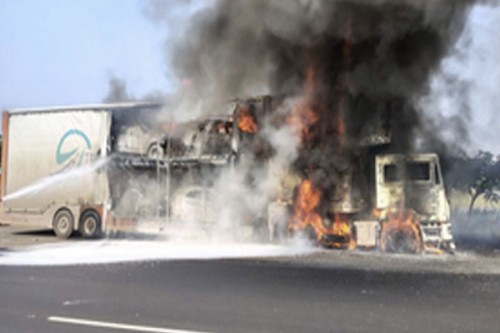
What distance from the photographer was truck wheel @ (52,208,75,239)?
690 inches

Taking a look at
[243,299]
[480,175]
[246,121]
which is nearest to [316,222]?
[246,121]

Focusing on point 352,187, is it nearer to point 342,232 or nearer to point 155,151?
point 342,232

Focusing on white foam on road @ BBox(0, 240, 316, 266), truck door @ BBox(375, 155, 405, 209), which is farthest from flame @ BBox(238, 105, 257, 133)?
truck door @ BBox(375, 155, 405, 209)

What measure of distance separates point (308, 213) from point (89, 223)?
7226mm

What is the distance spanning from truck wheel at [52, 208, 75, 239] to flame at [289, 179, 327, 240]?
730 cm

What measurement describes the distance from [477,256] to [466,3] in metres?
6.84

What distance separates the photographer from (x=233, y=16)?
1688 cm

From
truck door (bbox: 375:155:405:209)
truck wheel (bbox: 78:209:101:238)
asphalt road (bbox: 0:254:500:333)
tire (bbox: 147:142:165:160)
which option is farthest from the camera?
truck wheel (bbox: 78:209:101:238)

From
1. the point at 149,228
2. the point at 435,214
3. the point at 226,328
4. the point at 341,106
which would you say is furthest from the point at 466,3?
the point at 226,328

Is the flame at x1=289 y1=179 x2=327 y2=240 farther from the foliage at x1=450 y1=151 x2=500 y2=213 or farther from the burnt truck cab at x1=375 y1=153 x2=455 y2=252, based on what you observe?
the foliage at x1=450 y1=151 x2=500 y2=213

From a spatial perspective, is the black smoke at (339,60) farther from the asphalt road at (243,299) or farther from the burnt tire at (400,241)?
the asphalt road at (243,299)

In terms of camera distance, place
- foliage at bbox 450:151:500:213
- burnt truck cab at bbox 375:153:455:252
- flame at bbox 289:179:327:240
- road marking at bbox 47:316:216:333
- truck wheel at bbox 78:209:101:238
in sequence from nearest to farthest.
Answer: road marking at bbox 47:316:216:333 → burnt truck cab at bbox 375:153:455:252 → flame at bbox 289:179:327:240 → truck wheel at bbox 78:209:101:238 → foliage at bbox 450:151:500:213

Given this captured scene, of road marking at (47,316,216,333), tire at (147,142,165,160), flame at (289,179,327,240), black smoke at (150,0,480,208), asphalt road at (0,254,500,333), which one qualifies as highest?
black smoke at (150,0,480,208)

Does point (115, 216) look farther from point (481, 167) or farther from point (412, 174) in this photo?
point (481, 167)
